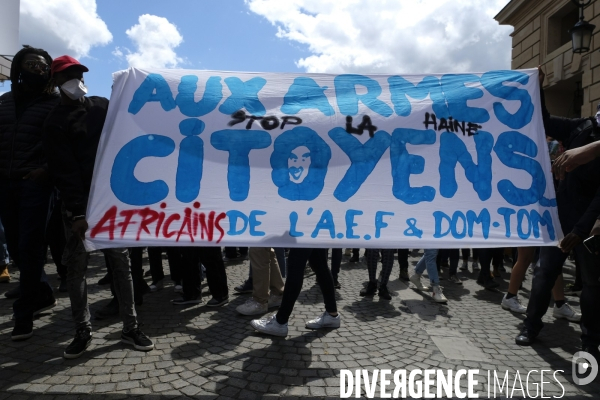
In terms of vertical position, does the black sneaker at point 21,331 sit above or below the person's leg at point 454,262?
below

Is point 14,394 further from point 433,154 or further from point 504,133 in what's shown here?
point 504,133

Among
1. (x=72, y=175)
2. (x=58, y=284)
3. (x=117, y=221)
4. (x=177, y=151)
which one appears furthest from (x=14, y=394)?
(x=58, y=284)

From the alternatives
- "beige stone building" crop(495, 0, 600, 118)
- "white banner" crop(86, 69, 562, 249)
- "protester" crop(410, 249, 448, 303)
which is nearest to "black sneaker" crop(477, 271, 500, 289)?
"protester" crop(410, 249, 448, 303)

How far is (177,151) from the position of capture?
3.10m

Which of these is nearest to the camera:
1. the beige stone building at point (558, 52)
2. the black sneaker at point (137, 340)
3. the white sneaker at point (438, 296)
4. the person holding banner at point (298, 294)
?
the black sneaker at point (137, 340)

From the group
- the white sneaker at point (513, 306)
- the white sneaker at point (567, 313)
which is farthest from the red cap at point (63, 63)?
the white sneaker at point (567, 313)

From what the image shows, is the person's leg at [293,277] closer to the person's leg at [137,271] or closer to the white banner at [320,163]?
the white banner at [320,163]

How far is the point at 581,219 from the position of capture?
9.75 feet

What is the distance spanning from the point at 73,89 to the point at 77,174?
2.13 ft

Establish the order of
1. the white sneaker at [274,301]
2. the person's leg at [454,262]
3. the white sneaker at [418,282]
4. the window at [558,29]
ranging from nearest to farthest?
1. the white sneaker at [274,301]
2. the white sneaker at [418,282]
3. the person's leg at [454,262]
4. the window at [558,29]

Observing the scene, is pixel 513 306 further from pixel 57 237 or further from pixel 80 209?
pixel 57 237

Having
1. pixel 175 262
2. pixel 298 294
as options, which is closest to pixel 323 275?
pixel 298 294

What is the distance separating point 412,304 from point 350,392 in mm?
2478

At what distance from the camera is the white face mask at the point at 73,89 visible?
118 inches
